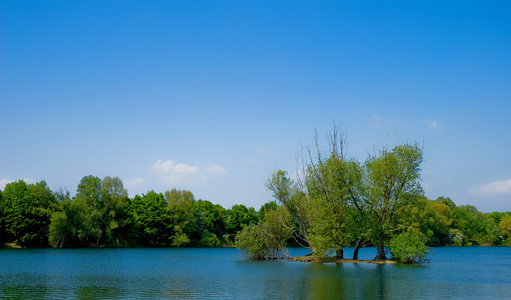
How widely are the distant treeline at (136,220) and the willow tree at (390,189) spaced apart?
11410 millimetres

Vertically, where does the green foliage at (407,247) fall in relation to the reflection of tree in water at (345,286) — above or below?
above

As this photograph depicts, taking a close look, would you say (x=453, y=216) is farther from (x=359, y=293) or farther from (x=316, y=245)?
(x=359, y=293)

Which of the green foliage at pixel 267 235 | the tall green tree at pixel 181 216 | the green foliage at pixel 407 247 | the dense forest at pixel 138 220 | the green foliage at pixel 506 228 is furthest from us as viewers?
the green foliage at pixel 506 228

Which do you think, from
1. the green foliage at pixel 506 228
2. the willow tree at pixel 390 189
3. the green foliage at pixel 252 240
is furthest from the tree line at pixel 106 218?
the green foliage at pixel 506 228

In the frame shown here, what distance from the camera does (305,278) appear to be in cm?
3319

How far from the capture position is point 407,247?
48812 mm

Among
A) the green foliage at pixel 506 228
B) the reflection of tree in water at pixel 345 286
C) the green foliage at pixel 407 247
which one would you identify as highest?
the green foliage at pixel 506 228

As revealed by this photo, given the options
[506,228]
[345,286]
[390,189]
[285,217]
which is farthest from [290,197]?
[506,228]

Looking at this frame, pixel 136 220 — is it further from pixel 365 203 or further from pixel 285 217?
pixel 365 203

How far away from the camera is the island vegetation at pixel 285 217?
5003 cm

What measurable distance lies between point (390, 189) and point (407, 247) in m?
6.22

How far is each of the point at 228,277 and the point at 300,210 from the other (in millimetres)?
22553

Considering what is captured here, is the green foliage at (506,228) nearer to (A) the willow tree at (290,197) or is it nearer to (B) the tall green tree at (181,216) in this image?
(B) the tall green tree at (181,216)

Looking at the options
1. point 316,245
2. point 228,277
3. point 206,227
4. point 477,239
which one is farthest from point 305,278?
point 477,239
